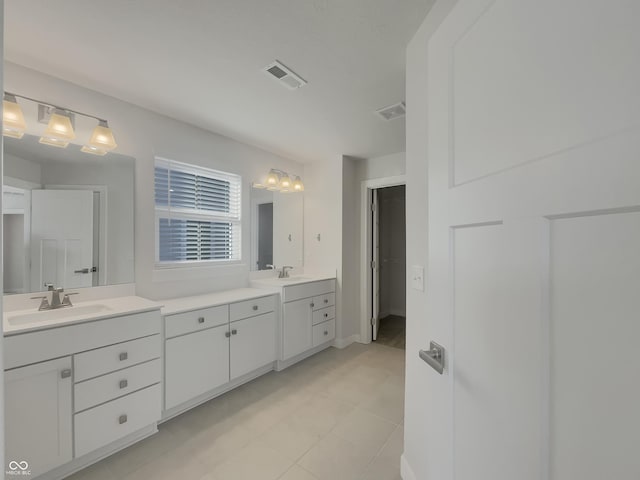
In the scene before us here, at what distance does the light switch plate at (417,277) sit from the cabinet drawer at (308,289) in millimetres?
1666

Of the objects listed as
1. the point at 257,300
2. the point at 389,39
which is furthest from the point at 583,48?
the point at 257,300

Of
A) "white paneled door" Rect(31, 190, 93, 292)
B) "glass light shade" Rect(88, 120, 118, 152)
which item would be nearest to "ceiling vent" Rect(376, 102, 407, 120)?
"glass light shade" Rect(88, 120, 118, 152)

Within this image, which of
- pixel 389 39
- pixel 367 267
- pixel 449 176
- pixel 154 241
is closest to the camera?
pixel 449 176

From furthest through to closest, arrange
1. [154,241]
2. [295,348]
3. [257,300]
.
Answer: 1. [295,348]
2. [257,300]
3. [154,241]

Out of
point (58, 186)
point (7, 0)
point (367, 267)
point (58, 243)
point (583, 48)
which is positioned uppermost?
point (7, 0)

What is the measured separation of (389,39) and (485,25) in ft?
3.60

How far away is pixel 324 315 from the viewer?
10.5ft

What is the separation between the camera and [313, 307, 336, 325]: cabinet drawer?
3086mm

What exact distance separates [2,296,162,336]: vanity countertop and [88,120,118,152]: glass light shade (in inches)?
45.8

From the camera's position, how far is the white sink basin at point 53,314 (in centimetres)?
154

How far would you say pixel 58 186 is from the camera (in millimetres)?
1834

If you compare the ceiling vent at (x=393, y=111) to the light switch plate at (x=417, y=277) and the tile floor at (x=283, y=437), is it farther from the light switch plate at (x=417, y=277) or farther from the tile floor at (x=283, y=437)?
the tile floor at (x=283, y=437)

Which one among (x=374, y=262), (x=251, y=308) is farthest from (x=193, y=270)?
(x=374, y=262)

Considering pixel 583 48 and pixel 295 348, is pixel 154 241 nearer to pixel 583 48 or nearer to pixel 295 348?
pixel 295 348
